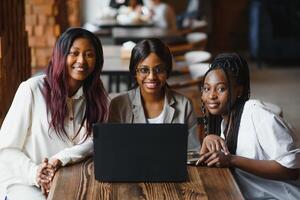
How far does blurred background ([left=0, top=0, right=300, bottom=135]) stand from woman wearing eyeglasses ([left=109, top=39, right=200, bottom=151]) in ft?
3.01

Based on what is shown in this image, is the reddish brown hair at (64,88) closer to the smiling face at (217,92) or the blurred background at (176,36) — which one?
the smiling face at (217,92)

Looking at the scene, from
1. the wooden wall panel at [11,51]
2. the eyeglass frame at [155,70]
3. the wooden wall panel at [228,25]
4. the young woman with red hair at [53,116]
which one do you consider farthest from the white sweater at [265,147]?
the wooden wall panel at [228,25]

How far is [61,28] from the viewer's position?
7.39m

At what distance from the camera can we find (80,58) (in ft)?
9.64

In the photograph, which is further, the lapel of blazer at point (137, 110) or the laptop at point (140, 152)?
the lapel of blazer at point (137, 110)

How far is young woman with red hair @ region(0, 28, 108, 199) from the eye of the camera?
287 centimetres

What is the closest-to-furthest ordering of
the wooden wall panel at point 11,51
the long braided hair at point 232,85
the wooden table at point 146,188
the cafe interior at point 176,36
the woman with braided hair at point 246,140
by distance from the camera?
1. the wooden table at point 146,188
2. the woman with braided hair at point 246,140
3. the long braided hair at point 232,85
4. the wooden wall panel at point 11,51
5. the cafe interior at point 176,36

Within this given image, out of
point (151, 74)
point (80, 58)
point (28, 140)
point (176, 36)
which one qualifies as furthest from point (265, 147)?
point (176, 36)

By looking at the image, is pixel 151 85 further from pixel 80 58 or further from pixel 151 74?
pixel 80 58

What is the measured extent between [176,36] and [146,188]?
503 cm

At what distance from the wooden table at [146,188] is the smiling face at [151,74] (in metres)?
0.58

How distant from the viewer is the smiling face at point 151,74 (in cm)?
307

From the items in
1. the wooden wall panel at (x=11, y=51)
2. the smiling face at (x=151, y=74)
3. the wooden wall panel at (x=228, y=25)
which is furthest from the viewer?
the wooden wall panel at (x=228, y=25)

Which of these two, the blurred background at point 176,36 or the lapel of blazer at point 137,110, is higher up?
the lapel of blazer at point 137,110
